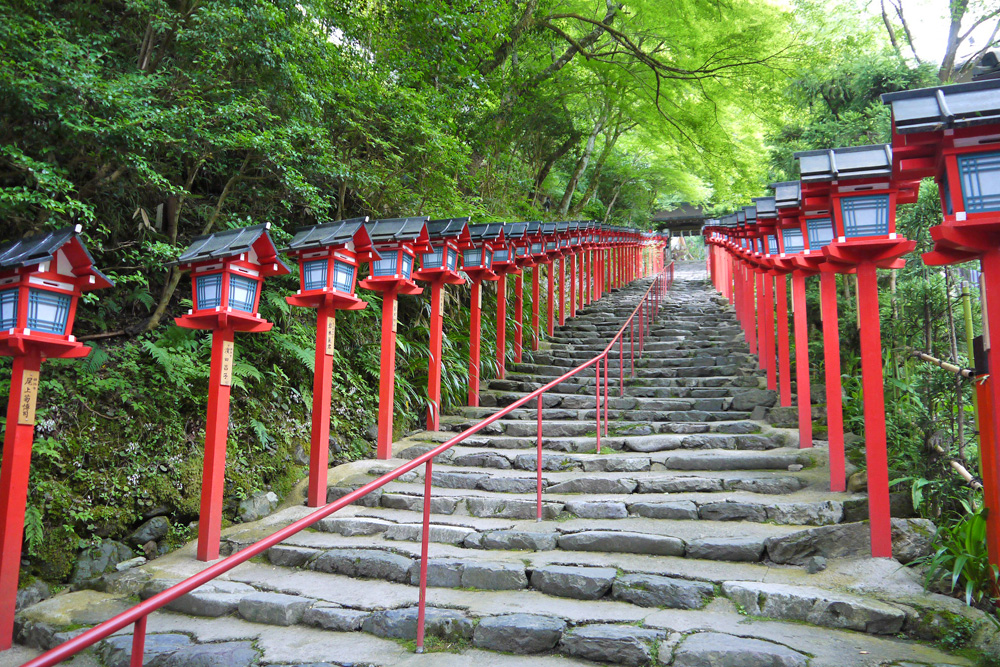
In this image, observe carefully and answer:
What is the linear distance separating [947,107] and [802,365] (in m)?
3.24

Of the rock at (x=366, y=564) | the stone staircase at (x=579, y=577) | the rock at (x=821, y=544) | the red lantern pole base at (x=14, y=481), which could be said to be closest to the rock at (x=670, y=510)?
the stone staircase at (x=579, y=577)

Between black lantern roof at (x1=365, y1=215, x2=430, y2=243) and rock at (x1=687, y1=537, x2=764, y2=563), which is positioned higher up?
black lantern roof at (x1=365, y1=215, x2=430, y2=243)

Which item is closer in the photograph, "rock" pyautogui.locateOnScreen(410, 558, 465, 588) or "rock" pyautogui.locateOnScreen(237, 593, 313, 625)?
"rock" pyautogui.locateOnScreen(237, 593, 313, 625)

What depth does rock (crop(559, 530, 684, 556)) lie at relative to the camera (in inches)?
153

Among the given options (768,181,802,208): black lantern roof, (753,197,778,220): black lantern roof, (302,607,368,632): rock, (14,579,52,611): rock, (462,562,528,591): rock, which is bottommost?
(14,579,52,611): rock

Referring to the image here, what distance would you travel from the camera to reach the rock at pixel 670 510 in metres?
4.45

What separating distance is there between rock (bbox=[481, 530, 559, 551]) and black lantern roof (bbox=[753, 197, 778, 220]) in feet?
12.8

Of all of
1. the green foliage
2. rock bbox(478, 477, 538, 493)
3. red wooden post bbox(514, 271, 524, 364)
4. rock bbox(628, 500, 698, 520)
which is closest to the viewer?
the green foliage

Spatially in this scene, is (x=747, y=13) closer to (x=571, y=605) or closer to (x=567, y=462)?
(x=567, y=462)

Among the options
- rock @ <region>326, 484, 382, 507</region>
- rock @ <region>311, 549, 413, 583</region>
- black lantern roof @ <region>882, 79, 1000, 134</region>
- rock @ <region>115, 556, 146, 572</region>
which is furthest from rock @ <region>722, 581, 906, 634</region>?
rock @ <region>115, 556, 146, 572</region>

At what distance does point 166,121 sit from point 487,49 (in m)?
5.70

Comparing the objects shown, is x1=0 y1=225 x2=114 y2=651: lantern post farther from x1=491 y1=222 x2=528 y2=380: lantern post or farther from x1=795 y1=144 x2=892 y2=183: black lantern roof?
x1=491 y1=222 x2=528 y2=380: lantern post

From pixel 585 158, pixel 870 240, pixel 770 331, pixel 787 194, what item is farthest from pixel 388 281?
pixel 585 158

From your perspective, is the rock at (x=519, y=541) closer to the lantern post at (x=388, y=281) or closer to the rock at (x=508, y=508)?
the rock at (x=508, y=508)
